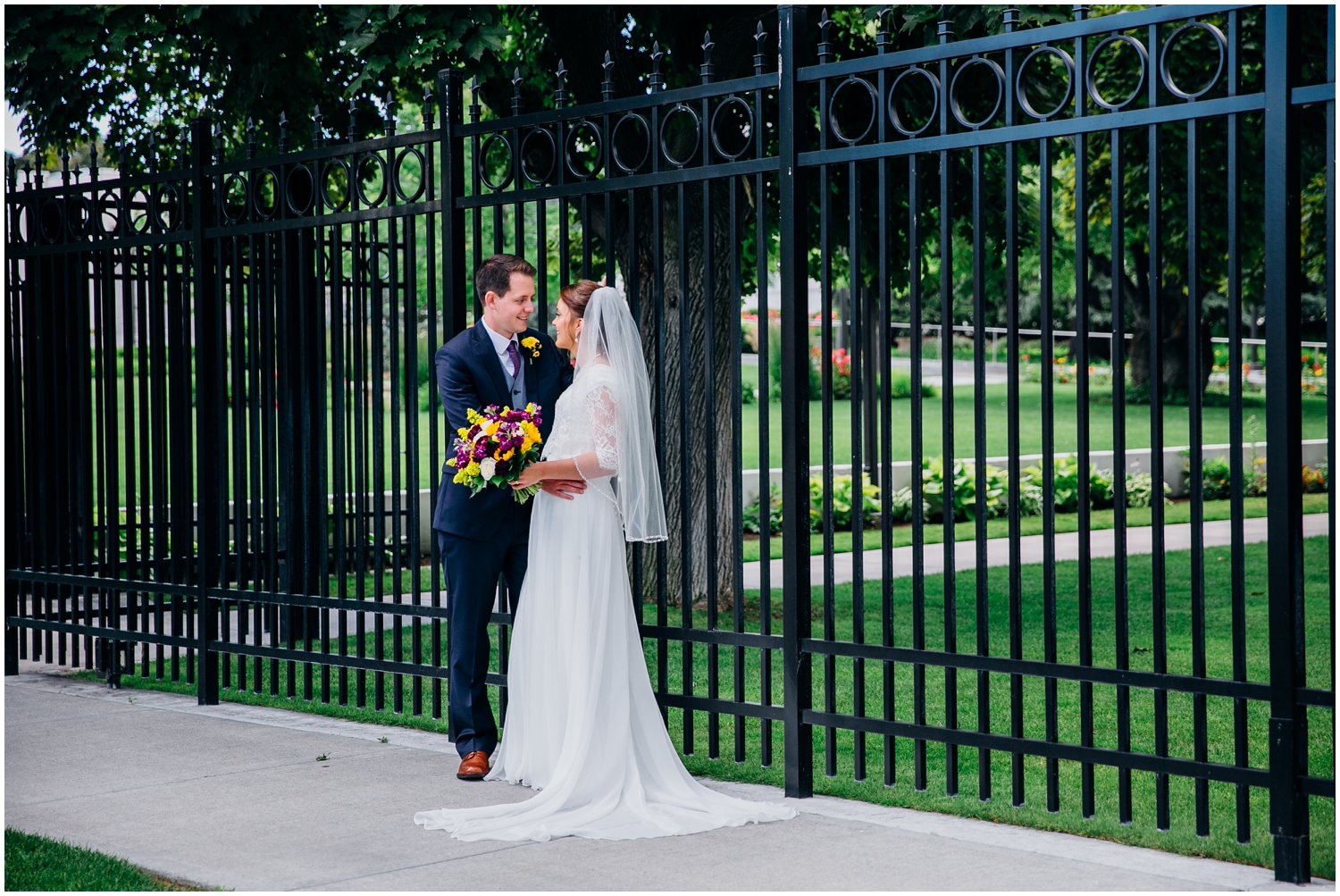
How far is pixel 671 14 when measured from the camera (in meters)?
10.1

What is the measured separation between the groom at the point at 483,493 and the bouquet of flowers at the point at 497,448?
31cm

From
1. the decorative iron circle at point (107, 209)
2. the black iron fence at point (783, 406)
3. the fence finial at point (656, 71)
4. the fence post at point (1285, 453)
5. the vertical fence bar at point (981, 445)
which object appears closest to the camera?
the fence post at point (1285, 453)

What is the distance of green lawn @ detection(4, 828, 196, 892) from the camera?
14.5ft

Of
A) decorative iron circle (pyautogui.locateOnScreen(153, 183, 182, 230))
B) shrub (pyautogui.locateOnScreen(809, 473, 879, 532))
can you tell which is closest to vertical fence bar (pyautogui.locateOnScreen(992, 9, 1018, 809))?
decorative iron circle (pyautogui.locateOnScreen(153, 183, 182, 230))

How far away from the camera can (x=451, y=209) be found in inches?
265

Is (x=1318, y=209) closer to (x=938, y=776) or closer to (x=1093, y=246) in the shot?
(x=938, y=776)

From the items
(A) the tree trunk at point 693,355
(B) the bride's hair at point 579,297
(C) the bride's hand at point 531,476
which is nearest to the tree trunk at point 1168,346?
(A) the tree trunk at point 693,355

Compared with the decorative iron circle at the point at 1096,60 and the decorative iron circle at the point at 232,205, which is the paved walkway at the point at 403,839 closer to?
the decorative iron circle at the point at 1096,60

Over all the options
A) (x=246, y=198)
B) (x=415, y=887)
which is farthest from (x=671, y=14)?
(x=415, y=887)

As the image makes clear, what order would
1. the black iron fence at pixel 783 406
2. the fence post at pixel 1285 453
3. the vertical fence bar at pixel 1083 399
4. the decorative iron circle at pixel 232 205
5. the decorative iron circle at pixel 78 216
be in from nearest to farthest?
the fence post at pixel 1285 453, the black iron fence at pixel 783 406, the vertical fence bar at pixel 1083 399, the decorative iron circle at pixel 232 205, the decorative iron circle at pixel 78 216

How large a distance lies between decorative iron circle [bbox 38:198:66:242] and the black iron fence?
18mm

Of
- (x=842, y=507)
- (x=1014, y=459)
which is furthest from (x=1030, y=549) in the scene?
(x=1014, y=459)

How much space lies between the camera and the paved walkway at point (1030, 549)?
1294cm

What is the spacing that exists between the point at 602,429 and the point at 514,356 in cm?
78
